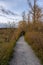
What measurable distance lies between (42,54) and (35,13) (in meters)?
28.8

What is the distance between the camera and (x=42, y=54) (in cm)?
1269

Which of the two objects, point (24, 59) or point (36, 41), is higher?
point (24, 59)

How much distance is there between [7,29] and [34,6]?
765 inches

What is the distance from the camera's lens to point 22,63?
11102mm

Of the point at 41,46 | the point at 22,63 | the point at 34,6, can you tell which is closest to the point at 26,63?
the point at 22,63

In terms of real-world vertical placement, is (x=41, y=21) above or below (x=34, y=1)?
below

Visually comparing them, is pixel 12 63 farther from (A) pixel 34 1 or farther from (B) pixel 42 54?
(A) pixel 34 1

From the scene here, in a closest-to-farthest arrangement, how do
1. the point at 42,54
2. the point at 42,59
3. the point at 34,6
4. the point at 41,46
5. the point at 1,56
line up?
the point at 1,56 < the point at 42,59 < the point at 42,54 < the point at 41,46 < the point at 34,6

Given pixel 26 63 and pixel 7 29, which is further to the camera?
pixel 7 29

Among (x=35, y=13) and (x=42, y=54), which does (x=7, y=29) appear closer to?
(x=42, y=54)

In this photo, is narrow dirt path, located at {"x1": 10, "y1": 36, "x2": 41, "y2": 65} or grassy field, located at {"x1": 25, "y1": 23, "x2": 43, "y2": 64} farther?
grassy field, located at {"x1": 25, "y1": 23, "x2": 43, "y2": 64}

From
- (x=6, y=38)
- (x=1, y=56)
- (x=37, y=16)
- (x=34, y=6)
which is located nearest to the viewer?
(x=1, y=56)

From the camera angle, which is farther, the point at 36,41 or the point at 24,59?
the point at 36,41

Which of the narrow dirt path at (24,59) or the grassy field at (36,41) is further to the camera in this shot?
the grassy field at (36,41)
